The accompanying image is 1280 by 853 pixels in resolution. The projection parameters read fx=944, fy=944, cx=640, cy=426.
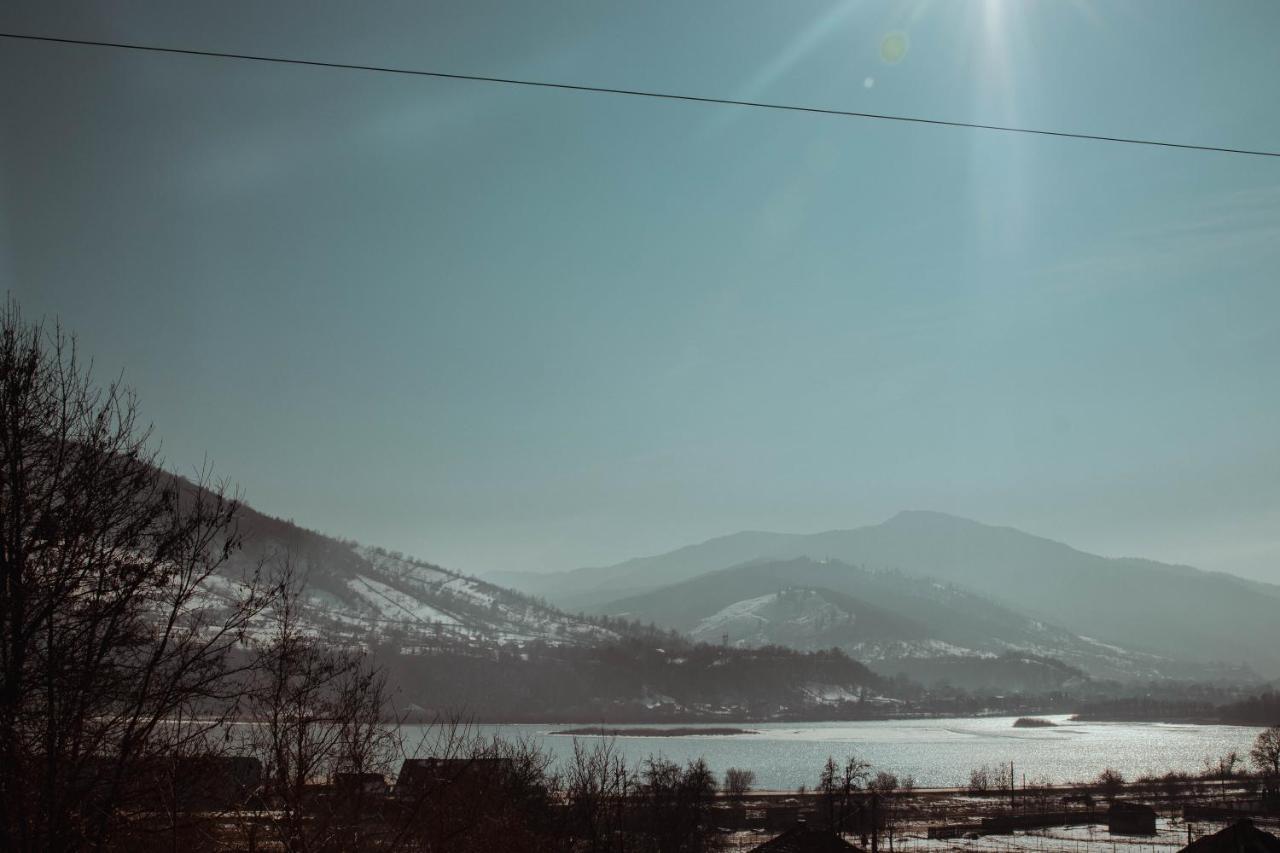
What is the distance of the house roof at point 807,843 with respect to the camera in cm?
2702

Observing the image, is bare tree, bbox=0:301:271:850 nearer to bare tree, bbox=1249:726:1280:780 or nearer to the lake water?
the lake water

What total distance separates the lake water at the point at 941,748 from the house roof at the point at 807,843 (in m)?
40.6


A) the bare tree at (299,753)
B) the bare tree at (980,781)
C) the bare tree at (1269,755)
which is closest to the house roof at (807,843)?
the bare tree at (299,753)

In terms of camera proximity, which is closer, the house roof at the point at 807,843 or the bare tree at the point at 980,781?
the house roof at the point at 807,843

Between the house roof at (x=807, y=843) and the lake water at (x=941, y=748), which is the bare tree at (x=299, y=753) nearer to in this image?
the house roof at (x=807, y=843)

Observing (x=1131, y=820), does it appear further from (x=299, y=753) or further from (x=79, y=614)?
(x=79, y=614)

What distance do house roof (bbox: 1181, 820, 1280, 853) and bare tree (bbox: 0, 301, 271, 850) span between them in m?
29.1

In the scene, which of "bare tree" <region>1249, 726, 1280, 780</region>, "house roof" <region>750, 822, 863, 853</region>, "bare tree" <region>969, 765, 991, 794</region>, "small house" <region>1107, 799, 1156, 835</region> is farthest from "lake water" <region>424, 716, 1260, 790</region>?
"house roof" <region>750, 822, 863, 853</region>

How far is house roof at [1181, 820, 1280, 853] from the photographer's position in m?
26.7

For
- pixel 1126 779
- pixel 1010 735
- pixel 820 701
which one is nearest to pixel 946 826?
pixel 1126 779

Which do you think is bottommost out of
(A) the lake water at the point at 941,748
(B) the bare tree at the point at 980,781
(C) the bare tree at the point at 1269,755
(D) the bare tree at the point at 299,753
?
(A) the lake water at the point at 941,748

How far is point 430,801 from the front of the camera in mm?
17078

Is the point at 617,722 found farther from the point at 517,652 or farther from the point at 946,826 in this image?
the point at 946,826

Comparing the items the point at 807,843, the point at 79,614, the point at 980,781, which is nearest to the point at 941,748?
the point at 980,781
